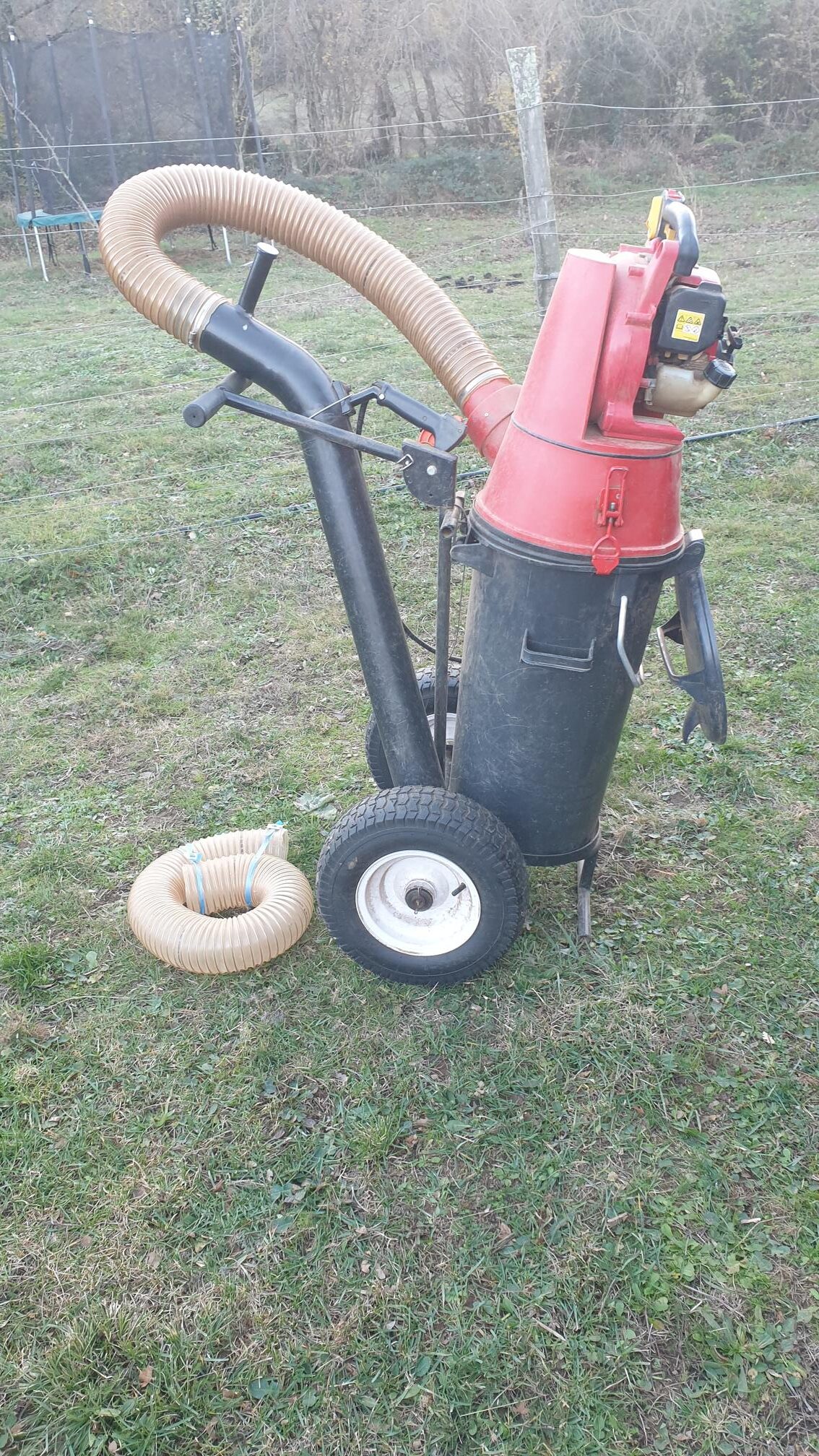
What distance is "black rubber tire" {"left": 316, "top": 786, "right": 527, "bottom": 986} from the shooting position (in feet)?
7.38

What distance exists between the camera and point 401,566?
4.78 metres

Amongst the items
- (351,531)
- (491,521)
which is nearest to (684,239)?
(491,521)

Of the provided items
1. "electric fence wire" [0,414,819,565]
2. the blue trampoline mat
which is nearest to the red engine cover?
"electric fence wire" [0,414,819,565]

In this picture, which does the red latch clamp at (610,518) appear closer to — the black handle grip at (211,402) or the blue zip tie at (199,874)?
the black handle grip at (211,402)

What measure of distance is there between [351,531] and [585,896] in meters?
1.21

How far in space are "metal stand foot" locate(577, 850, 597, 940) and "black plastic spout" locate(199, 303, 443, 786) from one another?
48cm

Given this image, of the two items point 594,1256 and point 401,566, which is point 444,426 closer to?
point 594,1256

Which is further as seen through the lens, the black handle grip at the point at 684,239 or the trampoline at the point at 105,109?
the trampoline at the point at 105,109

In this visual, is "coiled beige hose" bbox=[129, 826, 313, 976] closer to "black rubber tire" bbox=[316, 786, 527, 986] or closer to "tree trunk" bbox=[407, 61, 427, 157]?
"black rubber tire" bbox=[316, 786, 527, 986]

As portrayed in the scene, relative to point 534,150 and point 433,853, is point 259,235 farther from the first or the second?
point 534,150

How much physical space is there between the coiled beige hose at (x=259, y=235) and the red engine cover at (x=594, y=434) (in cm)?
37

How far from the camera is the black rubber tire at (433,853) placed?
225 centimetres

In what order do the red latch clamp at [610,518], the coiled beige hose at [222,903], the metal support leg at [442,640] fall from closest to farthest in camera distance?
the red latch clamp at [610,518], the metal support leg at [442,640], the coiled beige hose at [222,903]

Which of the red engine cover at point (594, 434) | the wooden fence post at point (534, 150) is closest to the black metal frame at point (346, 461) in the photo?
the red engine cover at point (594, 434)
